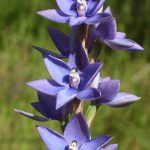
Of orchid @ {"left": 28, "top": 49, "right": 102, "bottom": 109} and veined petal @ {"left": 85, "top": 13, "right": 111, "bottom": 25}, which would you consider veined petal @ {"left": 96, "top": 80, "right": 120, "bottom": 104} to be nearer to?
orchid @ {"left": 28, "top": 49, "right": 102, "bottom": 109}

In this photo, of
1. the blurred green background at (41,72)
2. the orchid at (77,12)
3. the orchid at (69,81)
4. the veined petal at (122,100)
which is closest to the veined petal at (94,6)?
the orchid at (77,12)

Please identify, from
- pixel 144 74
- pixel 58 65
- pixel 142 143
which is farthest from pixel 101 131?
pixel 58 65

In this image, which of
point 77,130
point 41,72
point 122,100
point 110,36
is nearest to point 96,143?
point 77,130

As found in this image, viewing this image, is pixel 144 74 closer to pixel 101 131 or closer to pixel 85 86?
pixel 101 131

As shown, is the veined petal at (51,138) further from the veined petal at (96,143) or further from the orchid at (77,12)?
the orchid at (77,12)

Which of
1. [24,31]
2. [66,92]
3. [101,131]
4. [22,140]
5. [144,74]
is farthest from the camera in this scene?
[24,31]
